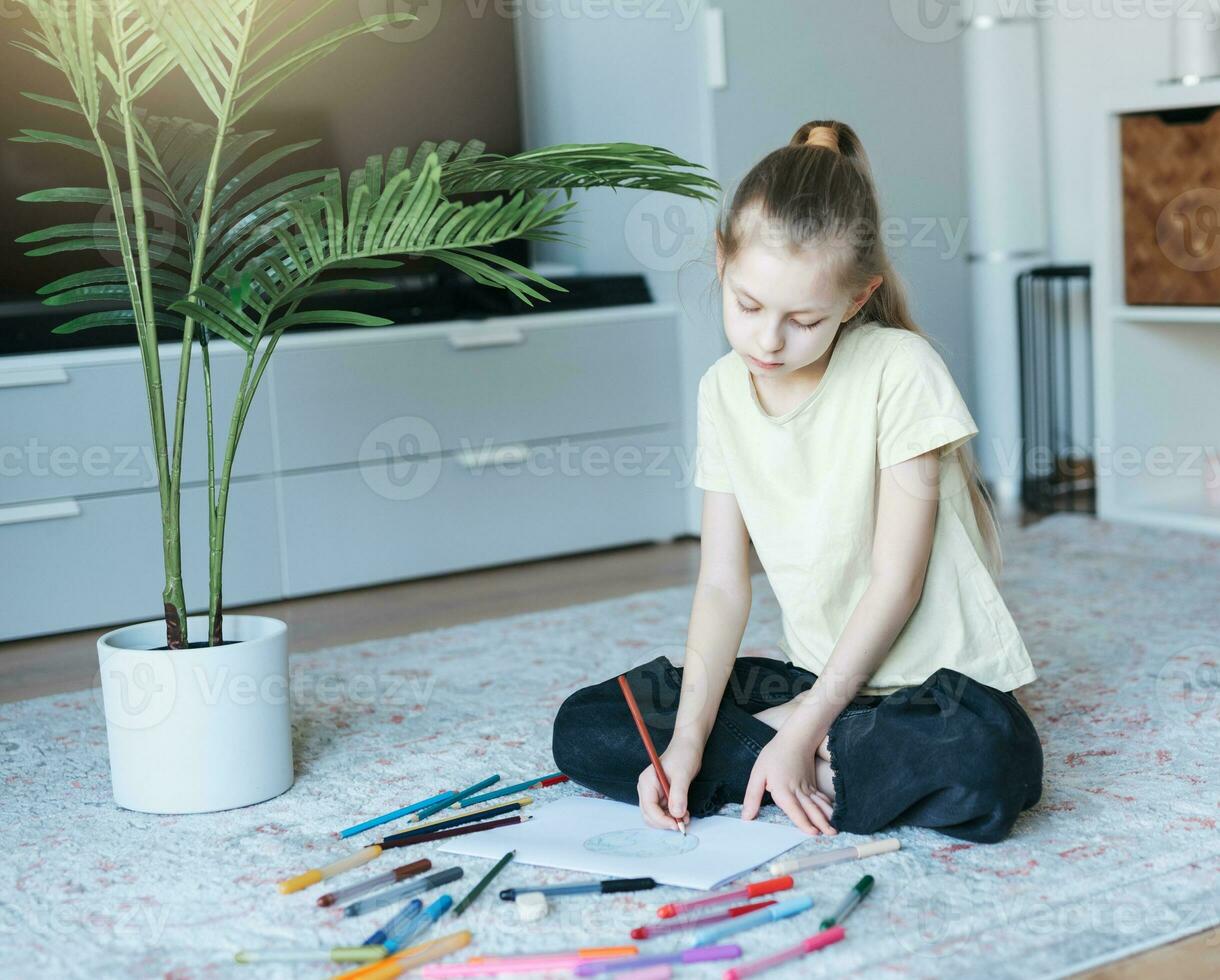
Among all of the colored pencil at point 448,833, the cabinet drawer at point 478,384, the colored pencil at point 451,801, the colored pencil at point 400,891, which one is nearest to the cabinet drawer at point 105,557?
the cabinet drawer at point 478,384

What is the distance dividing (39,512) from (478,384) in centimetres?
72

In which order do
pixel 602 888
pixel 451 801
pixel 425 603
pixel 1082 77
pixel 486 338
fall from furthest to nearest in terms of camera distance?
pixel 1082 77 < pixel 486 338 < pixel 425 603 < pixel 451 801 < pixel 602 888

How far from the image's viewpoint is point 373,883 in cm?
111

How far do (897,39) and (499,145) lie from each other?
0.77 meters

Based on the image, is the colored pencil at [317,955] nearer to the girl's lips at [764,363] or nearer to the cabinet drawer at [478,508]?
the girl's lips at [764,363]

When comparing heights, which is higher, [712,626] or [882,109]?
[882,109]

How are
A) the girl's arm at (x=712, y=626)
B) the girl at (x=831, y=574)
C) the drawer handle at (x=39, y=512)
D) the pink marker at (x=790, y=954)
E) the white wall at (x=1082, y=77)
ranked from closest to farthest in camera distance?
the pink marker at (x=790, y=954) < the girl at (x=831, y=574) < the girl's arm at (x=712, y=626) < the drawer handle at (x=39, y=512) < the white wall at (x=1082, y=77)

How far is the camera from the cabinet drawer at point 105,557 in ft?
6.91

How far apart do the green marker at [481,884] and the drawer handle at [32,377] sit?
49.2 inches

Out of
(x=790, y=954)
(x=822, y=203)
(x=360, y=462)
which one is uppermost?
Answer: (x=822, y=203)

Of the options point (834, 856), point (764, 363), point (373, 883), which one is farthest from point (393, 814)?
point (764, 363)

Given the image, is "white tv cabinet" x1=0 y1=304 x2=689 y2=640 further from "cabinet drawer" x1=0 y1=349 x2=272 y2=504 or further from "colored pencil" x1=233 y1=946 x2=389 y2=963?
"colored pencil" x1=233 y1=946 x2=389 y2=963

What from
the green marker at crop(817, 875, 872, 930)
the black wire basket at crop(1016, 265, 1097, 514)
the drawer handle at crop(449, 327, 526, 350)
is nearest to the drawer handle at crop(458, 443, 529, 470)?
the drawer handle at crop(449, 327, 526, 350)

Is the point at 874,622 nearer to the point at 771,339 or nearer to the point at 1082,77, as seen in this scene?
the point at 771,339
